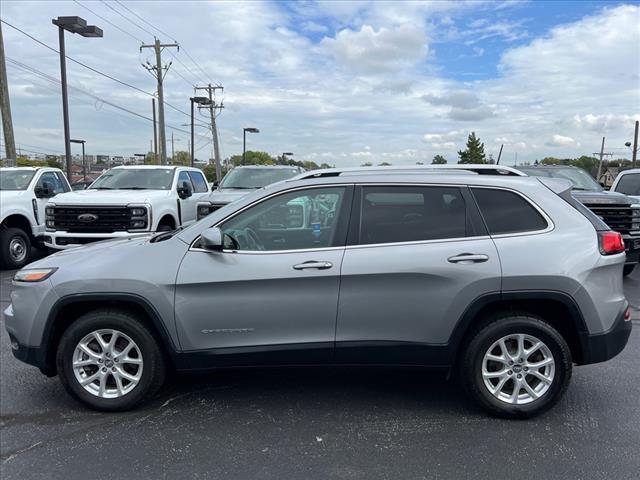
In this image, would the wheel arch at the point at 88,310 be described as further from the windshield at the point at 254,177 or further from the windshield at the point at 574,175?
the windshield at the point at 574,175

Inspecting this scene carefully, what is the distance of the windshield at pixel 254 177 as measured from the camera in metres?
11.0

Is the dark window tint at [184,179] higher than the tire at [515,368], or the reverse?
the dark window tint at [184,179]

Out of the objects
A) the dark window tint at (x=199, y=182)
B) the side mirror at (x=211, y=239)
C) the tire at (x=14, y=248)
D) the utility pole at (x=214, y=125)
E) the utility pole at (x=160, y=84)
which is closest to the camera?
the side mirror at (x=211, y=239)

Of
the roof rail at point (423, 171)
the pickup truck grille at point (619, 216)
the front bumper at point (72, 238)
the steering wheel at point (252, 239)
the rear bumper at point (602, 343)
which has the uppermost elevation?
the roof rail at point (423, 171)

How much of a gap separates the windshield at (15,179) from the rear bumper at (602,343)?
394 inches

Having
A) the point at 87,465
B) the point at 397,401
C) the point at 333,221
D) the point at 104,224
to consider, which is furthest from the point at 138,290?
the point at 104,224

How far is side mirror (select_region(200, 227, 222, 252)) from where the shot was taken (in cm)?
344

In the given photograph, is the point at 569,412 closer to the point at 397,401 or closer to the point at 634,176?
the point at 397,401

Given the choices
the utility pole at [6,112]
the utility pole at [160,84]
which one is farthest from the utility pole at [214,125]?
the utility pole at [6,112]

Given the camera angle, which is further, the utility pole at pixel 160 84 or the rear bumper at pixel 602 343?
the utility pole at pixel 160 84

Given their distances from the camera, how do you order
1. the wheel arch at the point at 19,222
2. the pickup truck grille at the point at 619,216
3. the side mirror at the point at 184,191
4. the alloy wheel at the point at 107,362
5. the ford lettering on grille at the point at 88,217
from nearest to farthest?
the alloy wheel at the point at 107,362 → the pickup truck grille at the point at 619,216 → the ford lettering on grille at the point at 88,217 → the wheel arch at the point at 19,222 → the side mirror at the point at 184,191

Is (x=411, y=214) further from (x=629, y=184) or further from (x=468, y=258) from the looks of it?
(x=629, y=184)

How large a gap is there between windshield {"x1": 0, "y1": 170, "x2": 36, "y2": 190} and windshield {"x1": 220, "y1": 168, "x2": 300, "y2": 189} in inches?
147

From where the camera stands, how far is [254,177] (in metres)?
11.2
